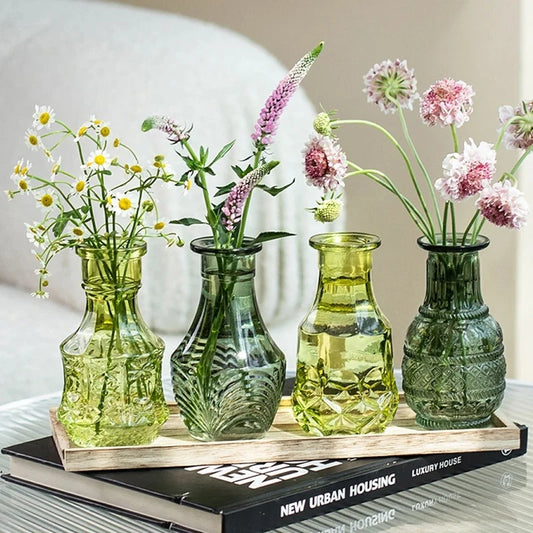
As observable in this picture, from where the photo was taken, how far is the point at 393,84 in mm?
1160

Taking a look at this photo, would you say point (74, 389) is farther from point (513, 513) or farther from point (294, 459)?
point (513, 513)

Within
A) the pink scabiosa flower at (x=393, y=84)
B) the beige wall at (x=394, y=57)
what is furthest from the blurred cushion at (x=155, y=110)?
the pink scabiosa flower at (x=393, y=84)

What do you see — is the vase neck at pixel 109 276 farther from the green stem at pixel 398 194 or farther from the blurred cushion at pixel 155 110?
the blurred cushion at pixel 155 110

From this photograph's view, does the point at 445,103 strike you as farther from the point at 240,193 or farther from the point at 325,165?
the point at 240,193

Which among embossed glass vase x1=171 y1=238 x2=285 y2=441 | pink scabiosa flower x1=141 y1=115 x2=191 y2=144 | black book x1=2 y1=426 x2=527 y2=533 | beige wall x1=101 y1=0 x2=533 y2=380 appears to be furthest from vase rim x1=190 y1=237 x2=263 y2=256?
beige wall x1=101 y1=0 x2=533 y2=380

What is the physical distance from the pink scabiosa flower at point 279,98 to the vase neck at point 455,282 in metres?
0.24

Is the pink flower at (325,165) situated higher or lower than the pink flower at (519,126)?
lower

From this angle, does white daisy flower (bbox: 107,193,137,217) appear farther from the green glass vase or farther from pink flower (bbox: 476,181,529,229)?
pink flower (bbox: 476,181,529,229)

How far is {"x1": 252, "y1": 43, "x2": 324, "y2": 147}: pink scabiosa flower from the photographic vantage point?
96 cm

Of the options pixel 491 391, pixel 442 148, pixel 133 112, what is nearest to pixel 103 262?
pixel 491 391

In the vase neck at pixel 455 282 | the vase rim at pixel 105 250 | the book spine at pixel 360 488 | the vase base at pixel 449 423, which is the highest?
the vase rim at pixel 105 250

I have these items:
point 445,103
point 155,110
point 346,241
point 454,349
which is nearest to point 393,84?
point 445,103

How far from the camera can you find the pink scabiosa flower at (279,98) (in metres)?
0.96

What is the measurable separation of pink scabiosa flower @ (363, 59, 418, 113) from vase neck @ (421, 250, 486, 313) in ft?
0.59
